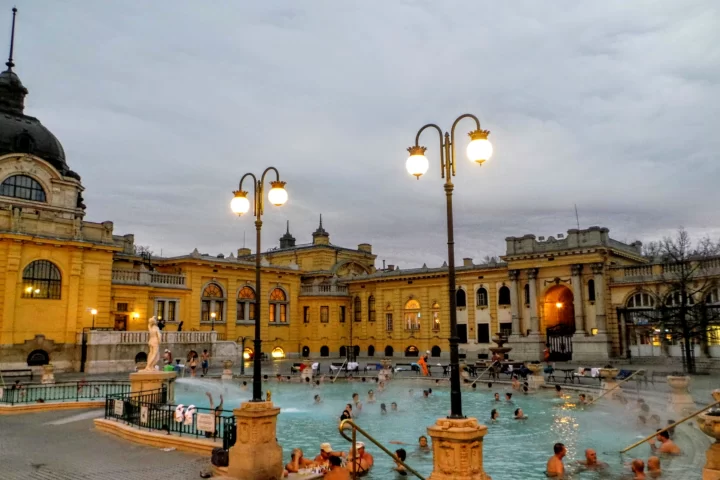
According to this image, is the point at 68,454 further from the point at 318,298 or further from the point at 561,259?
the point at 318,298

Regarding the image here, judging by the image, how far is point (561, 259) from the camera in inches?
1678

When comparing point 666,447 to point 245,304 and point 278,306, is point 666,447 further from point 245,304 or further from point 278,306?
point 278,306

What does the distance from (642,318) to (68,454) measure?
37.7m

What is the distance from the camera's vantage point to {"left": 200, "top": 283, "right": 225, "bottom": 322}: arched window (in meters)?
46.6

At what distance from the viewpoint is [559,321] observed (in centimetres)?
4838

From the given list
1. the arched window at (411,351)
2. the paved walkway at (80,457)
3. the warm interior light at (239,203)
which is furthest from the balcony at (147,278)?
the warm interior light at (239,203)

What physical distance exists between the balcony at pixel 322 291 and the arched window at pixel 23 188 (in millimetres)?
24856

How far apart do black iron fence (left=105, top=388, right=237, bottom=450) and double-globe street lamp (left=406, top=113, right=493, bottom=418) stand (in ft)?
17.8

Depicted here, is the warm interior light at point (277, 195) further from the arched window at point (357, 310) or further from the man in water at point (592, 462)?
the arched window at point (357, 310)

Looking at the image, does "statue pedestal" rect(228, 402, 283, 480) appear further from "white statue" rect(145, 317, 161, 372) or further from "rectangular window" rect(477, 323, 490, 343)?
"rectangular window" rect(477, 323, 490, 343)

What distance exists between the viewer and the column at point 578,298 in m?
41.2

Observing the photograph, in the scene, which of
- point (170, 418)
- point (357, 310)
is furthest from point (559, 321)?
point (170, 418)

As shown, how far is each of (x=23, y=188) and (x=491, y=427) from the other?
34.4m

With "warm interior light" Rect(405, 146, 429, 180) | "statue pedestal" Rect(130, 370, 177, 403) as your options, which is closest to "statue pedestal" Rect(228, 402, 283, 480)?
"warm interior light" Rect(405, 146, 429, 180)
